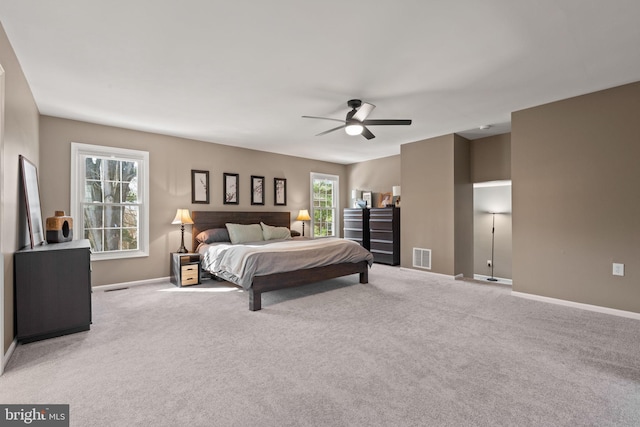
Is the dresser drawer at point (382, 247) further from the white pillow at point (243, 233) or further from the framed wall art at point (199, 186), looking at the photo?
the framed wall art at point (199, 186)

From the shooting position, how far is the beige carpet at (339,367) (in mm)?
1721

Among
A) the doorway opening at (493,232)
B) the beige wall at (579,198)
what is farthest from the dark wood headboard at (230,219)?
the beige wall at (579,198)

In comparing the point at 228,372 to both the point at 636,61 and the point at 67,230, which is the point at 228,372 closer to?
the point at 67,230

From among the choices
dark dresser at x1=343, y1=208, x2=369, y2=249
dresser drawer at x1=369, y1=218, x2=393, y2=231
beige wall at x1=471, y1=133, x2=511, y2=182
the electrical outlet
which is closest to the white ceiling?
beige wall at x1=471, y1=133, x2=511, y2=182

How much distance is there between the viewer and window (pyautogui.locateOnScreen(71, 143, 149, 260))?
4363 millimetres

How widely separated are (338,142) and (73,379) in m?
4.95

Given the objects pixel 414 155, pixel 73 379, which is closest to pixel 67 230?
pixel 73 379

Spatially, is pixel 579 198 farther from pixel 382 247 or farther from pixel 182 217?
pixel 182 217

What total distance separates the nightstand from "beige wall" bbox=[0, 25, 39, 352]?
6.52ft

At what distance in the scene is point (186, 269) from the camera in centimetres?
473

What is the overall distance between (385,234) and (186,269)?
13.4 ft

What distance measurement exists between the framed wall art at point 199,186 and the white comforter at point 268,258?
1.05 m

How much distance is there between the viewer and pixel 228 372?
85.0 inches

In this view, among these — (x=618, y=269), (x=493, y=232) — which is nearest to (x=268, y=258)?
(x=618, y=269)
